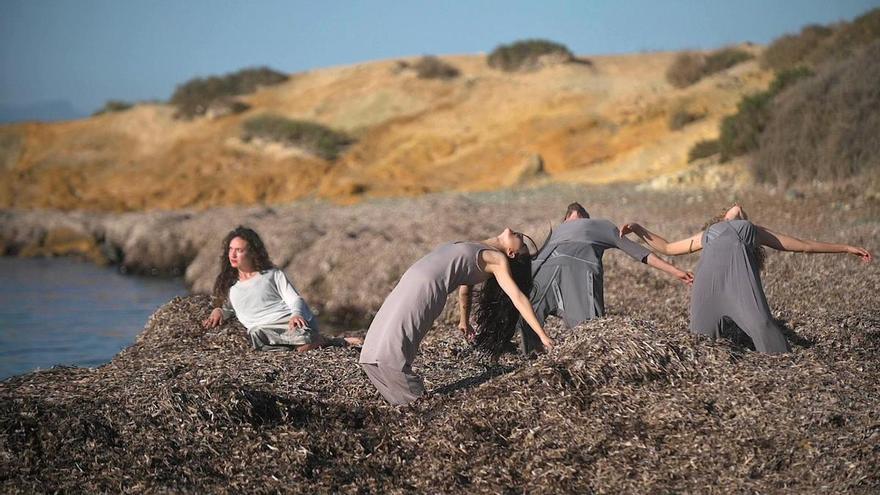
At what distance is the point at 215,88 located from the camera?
49062 mm

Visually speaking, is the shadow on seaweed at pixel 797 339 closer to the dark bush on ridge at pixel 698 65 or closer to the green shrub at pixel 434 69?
the dark bush on ridge at pixel 698 65

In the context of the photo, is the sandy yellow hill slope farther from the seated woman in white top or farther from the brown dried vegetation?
the brown dried vegetation

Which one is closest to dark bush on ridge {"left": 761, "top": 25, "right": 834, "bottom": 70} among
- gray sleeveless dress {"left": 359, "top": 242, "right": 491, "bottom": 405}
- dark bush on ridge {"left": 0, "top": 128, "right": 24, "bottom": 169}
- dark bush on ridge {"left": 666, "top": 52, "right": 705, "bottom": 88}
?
dark bush on ridge {"left": 666, "top": 52, "right": 705, "bottom": 88}

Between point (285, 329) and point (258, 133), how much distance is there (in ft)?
106

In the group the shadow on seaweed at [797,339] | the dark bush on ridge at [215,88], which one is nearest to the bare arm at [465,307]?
the shadow on seaweed at [797,339]

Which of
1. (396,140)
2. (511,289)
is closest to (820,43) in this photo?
(396,140)

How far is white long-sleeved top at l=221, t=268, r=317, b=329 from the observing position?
30.0 feet

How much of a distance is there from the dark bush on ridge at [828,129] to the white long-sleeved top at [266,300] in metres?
14.6

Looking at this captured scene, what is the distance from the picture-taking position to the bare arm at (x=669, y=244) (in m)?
8.66

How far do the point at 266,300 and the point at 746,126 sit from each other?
18325 millimetres

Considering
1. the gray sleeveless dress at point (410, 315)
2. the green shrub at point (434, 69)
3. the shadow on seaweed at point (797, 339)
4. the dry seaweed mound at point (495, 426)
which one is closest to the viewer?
the dry seaweed mound at point (495, 426)

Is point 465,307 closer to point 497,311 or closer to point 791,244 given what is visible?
point 497,311

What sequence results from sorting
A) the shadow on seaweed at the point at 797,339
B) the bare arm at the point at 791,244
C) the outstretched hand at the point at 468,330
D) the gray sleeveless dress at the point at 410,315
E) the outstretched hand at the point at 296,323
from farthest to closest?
the outstretched hand at the point at 296,323, the shadow on seaweed at the point at 797,339, the bare arm at the point at 791,244, the outstretched hand at the point at 468,330, the gray sleeveless dress at the point at 410,315

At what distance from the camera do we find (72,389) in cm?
758
